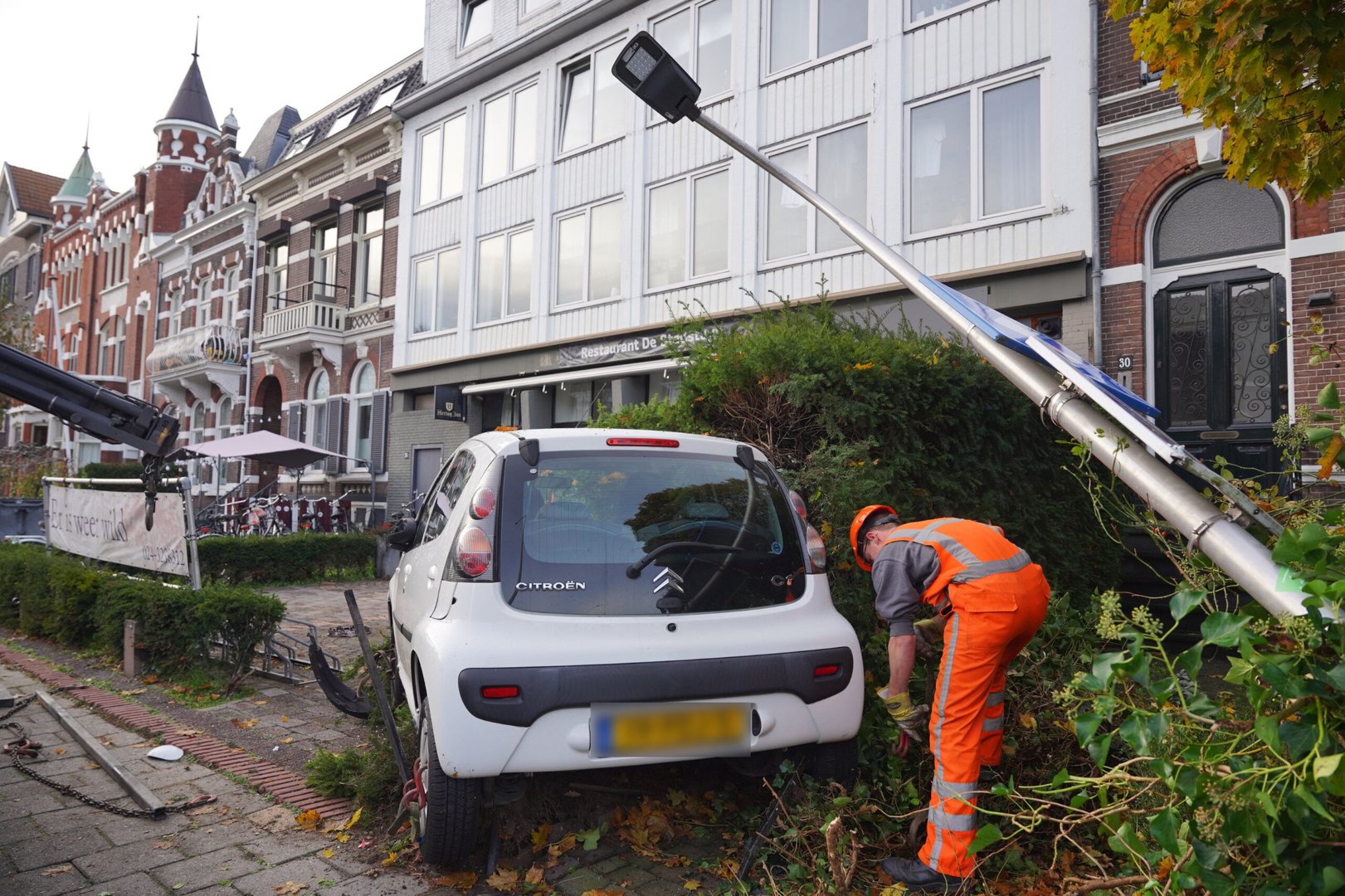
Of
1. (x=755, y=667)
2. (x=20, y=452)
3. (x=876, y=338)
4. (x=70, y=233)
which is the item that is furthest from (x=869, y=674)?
(x=70, y=233)

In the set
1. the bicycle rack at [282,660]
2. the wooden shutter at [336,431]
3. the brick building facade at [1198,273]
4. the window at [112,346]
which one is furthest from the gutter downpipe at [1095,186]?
the window at [112,346]

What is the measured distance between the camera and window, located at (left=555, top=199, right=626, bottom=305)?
16000 millimetres

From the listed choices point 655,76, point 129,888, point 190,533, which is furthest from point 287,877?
point 190,533

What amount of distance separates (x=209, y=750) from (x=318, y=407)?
1945cm

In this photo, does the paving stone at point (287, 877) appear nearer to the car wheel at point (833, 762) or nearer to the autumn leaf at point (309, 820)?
the autumn leaf at point (309, 820)

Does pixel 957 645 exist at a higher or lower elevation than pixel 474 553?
lower

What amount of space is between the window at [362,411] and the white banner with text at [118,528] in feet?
34.4

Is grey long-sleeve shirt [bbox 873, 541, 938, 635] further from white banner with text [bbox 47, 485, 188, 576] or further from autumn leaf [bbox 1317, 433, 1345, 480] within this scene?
white banner with text [bbox 47, 485, 188, 576]

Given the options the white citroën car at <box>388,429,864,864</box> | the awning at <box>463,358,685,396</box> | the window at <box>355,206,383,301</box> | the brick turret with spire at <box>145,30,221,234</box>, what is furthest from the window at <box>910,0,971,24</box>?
the brick turret with spire at <box>145,30,221,234</box>

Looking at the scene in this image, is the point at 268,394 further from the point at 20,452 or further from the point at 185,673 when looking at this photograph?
the point at 185,673

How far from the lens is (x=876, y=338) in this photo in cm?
592

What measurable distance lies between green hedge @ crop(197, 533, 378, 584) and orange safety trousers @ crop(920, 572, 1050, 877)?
1218 centimetres

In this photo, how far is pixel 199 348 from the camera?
2603cm

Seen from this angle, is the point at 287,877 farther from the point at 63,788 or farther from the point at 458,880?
the point at 63,788
